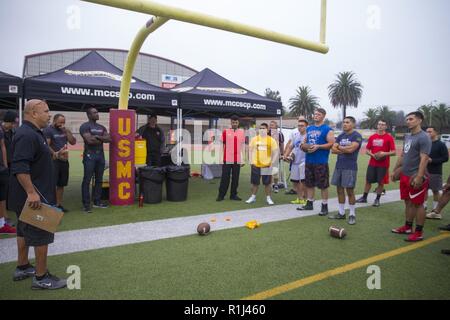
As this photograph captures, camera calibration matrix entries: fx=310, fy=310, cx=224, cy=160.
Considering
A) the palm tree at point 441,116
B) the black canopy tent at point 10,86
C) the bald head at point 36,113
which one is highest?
the palm tree at point 441,116

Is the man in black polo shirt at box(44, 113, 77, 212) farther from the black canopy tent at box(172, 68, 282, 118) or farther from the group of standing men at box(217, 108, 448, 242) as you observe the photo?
the group of standing men at box(217, 108, 448, 242)

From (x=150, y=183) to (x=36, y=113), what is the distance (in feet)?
13.7

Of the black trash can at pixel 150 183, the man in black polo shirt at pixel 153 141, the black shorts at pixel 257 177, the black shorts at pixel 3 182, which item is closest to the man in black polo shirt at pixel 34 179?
the black shorts at pixel 3 182

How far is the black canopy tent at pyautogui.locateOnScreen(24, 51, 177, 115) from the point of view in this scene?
6703mm

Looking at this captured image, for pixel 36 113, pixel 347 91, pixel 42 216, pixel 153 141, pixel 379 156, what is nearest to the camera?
pixel 42 216

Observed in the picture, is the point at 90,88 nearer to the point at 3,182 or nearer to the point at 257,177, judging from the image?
the point at 3,182

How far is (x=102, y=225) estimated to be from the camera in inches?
212

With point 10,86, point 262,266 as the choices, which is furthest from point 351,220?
point 10,86

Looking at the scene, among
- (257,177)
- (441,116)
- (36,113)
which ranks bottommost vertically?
(257,177)

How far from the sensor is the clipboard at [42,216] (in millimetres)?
2963

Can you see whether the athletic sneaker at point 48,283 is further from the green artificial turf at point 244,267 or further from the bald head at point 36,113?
the bald head at point 36,113

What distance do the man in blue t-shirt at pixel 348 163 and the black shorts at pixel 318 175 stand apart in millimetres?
226

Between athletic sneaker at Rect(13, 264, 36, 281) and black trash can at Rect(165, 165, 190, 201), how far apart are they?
4.13m

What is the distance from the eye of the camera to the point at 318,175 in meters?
6.25
